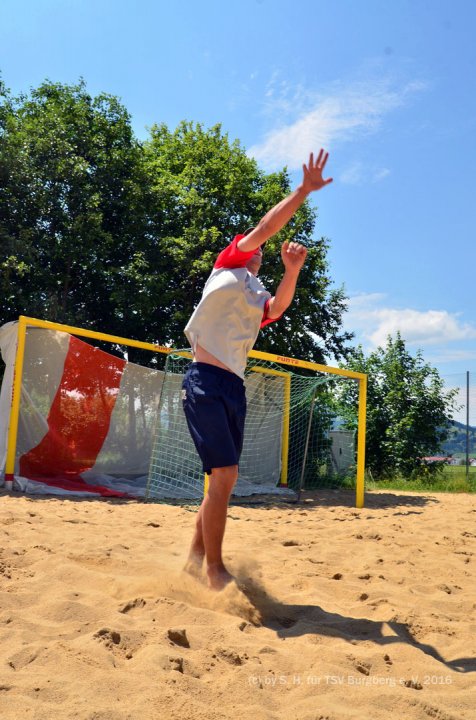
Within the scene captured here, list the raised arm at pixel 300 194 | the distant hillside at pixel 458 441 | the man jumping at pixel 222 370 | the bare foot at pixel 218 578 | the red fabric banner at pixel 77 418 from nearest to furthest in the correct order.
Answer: the raised arm at pixel 300 194 < the bare foot at pixel 218 578 < the man jumping at pixel 222 370 < the red fabric banner at pixel 77 418 < the distant hillside at pixel 458 441

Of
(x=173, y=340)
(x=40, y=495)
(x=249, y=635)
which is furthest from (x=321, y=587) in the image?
(x=173, y=340)

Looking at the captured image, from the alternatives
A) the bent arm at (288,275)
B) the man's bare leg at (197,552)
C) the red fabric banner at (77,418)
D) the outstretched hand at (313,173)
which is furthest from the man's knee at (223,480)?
the red fabric banner at (77,418)

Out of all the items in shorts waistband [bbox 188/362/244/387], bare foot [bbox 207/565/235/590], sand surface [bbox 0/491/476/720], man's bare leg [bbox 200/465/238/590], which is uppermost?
shorts waistband [bbox 188/362/244/387]

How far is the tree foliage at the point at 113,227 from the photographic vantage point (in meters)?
11.3

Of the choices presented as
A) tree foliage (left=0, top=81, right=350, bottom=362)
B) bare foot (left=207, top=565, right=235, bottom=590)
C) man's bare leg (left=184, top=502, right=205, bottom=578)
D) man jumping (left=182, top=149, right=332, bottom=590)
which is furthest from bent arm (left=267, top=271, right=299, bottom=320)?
tree foliage (left=0, top=81, right=350, bottom=362)

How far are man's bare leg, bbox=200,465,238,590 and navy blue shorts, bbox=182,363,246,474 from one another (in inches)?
2.1

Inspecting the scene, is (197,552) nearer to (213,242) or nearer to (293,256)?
(293,256)

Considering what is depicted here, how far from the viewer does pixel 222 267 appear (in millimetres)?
3092

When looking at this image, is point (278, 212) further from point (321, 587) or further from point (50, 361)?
point (50, 361)

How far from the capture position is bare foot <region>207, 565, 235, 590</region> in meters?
2.79

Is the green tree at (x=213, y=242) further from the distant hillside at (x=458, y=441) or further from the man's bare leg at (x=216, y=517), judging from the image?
the man's bare leg at (x=216, y=517)

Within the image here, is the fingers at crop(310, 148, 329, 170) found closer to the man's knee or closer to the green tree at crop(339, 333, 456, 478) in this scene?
the man's knee

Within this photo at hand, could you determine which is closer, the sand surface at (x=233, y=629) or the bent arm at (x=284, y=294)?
the sand surface at (x=233, y=629)

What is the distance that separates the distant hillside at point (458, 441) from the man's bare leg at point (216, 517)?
36.1ft
